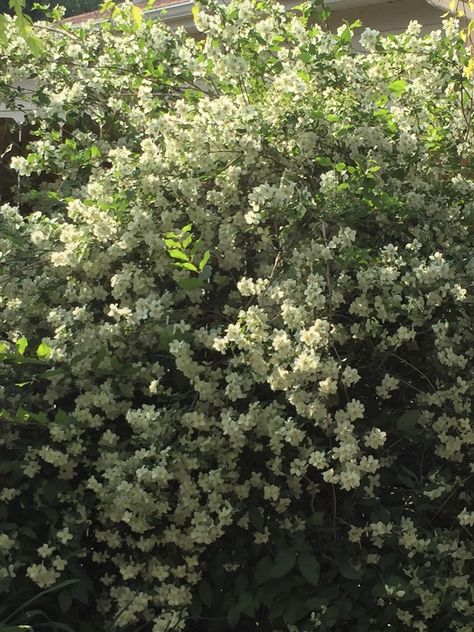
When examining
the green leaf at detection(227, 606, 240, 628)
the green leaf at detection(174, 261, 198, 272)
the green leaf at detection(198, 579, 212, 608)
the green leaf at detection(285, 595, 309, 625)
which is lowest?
the green leaf at detection(198, 579, 212, 608)

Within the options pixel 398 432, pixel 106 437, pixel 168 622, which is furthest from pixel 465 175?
pixel 168 622

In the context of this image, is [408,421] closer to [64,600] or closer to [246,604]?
[246,604]

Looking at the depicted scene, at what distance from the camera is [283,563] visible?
2.83 metres

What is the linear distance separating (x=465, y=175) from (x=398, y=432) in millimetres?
1285

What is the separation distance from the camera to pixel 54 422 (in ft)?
9.73

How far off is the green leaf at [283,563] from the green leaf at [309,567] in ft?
0.08

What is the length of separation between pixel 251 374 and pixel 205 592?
0.76 meters

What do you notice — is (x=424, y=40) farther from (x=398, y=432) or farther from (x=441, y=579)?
(x=441, y=579)

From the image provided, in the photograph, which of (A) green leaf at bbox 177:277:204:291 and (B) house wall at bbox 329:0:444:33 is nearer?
(A) green leaf at bbox 177:277:204:291

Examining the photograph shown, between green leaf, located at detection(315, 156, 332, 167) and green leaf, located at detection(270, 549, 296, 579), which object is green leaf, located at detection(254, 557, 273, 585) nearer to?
green leaf, located at detection(270, 549, 296, 579)

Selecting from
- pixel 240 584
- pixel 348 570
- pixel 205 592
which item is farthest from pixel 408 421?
pixel 205 592

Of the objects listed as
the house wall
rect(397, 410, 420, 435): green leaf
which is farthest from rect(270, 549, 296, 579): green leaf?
the house wall

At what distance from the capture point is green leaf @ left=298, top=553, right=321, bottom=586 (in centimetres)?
276

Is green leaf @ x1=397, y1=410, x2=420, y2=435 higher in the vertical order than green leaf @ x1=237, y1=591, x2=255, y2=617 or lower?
higher
